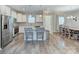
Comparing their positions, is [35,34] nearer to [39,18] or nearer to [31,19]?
[31,19]

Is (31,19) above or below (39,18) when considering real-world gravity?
below

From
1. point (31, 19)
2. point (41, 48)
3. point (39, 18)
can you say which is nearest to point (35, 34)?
point (41, 48)

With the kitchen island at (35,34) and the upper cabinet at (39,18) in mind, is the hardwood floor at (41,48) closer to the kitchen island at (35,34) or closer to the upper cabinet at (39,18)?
the kitchen island at (35,34)

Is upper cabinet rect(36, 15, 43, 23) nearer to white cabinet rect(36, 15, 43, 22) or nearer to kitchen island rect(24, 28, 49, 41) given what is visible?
white cabinet rect(36, 15, 43, 22)

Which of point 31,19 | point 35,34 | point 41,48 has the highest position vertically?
point 31,19

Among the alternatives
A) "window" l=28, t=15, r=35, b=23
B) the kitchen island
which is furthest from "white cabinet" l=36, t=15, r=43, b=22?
the kitchen island

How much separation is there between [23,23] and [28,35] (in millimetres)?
4882

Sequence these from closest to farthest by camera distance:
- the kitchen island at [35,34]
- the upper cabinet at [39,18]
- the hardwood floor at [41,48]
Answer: the hardwood floor at [41,48] → the kitchen island at [35,34] → the upper cabinet at [39,18]

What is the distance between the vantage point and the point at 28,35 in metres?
9.84

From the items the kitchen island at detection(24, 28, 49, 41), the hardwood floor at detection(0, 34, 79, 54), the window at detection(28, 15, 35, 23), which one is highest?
the window at detection(28, 15, 35, 23)

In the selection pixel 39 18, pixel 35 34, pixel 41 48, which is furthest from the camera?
pixel 39 18

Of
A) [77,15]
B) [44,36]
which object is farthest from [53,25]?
[44,36]

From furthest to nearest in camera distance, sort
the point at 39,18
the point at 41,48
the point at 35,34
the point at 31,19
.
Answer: the point at 39,18, the point at 31,19, the point at 35,34, the point at 41,48

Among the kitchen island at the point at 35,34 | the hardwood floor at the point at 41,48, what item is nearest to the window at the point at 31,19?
the kitchen island at the point at 35,34
